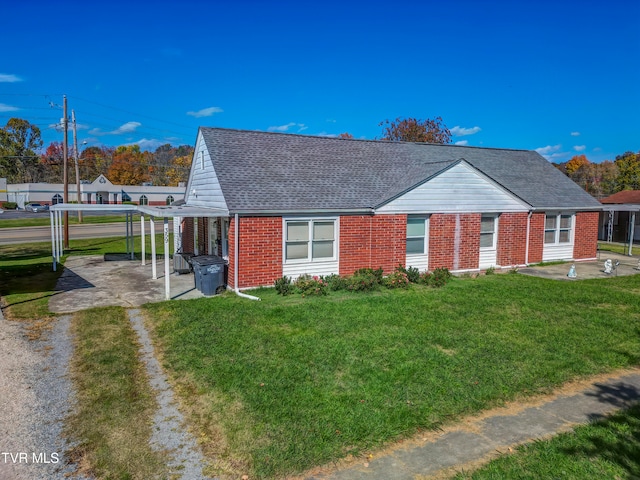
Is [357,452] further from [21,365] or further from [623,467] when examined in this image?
[21,365]

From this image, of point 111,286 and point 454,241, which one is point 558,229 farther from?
point 111,286

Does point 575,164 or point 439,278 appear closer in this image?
point 439,278

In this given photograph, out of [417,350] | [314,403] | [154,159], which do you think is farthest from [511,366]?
[154,159]

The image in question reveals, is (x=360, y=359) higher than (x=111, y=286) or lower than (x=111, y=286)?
lower

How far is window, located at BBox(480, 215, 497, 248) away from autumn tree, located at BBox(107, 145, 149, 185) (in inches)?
3257

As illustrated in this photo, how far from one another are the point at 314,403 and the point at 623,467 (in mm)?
3679

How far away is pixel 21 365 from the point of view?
7.98 m

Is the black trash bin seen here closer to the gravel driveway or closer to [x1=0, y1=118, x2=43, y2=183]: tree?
the gravel driveway

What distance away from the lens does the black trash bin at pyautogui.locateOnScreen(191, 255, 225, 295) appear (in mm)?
13203

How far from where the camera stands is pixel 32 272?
1719cm

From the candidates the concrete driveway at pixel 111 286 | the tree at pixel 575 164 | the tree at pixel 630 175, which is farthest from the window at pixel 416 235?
the tree at pixel 575 164

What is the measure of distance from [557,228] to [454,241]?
6.10 m

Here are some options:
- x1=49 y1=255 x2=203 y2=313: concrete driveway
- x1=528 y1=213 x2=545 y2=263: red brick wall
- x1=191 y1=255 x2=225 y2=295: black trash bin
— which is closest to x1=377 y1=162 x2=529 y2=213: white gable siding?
x1=528 y1=213 x2=545 y2=263: red brick wall

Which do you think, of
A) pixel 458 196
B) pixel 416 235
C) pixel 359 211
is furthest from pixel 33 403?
pixel 458 196
